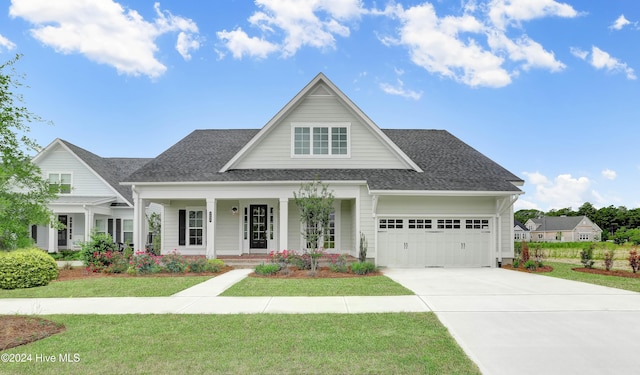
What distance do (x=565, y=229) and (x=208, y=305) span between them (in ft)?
312

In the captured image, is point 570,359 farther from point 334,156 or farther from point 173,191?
point 173,191

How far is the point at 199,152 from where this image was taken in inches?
809

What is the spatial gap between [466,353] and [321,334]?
2.12 metres

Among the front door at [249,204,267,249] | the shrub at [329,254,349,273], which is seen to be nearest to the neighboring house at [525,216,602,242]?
the front door at [249,204,267,249]

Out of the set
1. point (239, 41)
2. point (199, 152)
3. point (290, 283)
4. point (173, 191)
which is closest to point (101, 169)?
point (199, 152)

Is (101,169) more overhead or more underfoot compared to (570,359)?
more overhead

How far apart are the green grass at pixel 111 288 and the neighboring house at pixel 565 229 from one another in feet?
296

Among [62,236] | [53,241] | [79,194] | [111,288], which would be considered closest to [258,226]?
[111,288]

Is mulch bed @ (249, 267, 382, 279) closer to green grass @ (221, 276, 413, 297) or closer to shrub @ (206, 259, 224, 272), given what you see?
green grass @ (221, 276, 413, 297)

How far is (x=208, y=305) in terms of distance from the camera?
896 centimetres

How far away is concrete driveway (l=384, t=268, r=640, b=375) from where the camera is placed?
217 inches

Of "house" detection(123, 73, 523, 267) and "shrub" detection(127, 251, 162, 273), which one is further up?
"house" detection(123, 73, 523, 267)

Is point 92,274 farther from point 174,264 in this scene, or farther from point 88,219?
point 88,219

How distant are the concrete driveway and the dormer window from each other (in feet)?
25.5
